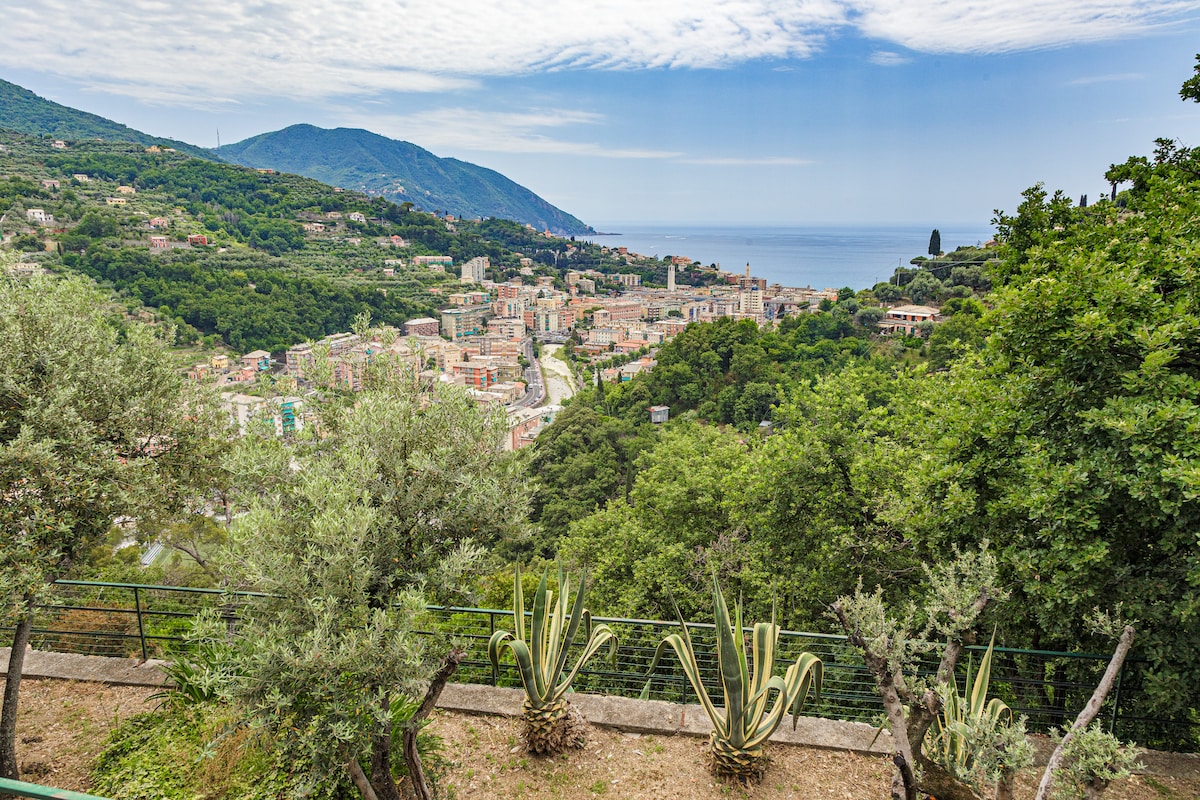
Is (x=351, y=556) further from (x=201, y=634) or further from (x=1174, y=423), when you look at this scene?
(x=1174, y=423)

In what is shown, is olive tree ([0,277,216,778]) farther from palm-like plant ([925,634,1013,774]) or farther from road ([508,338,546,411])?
road ([508,338,546,411])

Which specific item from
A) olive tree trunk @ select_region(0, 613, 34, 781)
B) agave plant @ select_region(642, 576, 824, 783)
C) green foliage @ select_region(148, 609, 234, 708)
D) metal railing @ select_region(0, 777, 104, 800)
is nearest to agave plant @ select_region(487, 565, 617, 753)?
agave plant @ select_region(642, 576, 824, 783)

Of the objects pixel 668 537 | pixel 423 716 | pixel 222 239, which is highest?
pixel 222 239

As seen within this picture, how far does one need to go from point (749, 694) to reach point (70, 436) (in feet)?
11.8

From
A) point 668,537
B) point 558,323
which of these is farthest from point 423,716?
point 558,323

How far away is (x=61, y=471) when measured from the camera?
3027 millimetres

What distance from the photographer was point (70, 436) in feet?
9.91

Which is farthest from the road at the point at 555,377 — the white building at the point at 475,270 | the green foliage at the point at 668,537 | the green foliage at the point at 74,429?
the green foliage at the point at 74,429

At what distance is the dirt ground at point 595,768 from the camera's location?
320 centimetres

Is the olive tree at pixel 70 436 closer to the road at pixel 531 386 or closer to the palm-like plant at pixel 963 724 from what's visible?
the palm-like plant at pixel 963 724

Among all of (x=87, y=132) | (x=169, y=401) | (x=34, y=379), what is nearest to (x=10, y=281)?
(x=34, y=379)

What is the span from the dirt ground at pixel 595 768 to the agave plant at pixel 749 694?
0.15m

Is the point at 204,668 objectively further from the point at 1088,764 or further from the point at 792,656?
the point at 792,656

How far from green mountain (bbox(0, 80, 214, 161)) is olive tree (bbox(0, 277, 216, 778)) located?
15551cm
